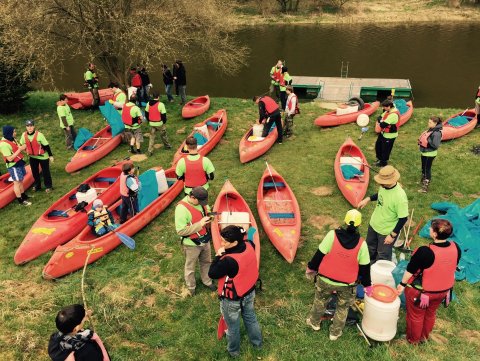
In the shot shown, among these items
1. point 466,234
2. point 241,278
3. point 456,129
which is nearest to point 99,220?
point 241,278

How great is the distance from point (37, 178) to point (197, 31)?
9.93 meters

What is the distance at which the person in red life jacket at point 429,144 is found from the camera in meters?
8.67

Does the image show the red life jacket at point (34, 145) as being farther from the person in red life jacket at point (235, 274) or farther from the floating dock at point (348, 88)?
the floating dock at point (348, 88)

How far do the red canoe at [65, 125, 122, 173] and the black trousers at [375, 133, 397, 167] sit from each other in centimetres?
840

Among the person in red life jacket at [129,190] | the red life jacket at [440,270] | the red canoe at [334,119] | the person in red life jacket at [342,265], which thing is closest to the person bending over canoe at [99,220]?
the person in red life jacket at [129,190]

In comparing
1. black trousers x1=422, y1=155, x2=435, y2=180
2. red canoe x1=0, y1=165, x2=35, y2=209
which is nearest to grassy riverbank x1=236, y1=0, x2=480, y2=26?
black trousers x1=422, y1=155, x2=435, y2=180

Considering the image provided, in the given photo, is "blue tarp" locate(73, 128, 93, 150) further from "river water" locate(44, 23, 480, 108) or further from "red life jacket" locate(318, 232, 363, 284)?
"red life jacket" locate(318, 232, 363, 284)

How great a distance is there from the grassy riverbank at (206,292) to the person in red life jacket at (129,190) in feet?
1.92

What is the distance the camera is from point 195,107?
15.1 meters

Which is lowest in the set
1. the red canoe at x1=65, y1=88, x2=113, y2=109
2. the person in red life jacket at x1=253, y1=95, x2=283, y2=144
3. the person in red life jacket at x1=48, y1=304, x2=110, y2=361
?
the red canoe at x1=65, y1=88, x2=113, y2=109

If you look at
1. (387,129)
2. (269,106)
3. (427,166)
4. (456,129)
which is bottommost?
(456,129)

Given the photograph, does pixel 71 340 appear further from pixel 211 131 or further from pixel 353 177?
pixel 211 131

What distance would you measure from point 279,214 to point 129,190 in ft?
11.1

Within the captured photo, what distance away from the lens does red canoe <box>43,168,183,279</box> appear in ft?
23.7
